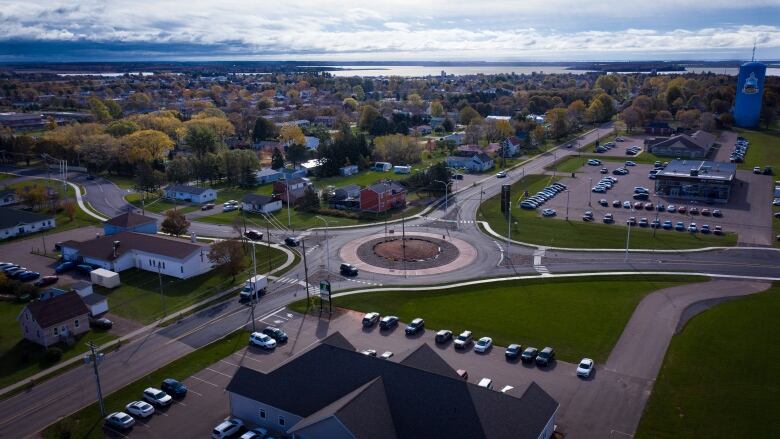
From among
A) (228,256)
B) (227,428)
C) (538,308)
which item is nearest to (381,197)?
(228,256)

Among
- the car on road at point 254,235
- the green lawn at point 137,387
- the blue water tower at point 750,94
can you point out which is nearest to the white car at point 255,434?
the green lawn at point 137,387

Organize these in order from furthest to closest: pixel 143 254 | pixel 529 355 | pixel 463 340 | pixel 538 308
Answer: pixel 143 254, pixel 538 308, pixel 463 340, pixel 529 355

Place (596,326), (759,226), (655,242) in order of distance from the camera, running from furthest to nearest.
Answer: (759,226)
(655,242)
(596,326)

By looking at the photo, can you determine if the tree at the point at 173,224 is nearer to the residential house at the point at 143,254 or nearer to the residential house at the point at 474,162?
the residential house at the point at 143,254

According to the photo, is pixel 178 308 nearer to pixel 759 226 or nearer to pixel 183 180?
pixel 183 180

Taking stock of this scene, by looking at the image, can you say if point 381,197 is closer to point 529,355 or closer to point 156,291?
point 156,291

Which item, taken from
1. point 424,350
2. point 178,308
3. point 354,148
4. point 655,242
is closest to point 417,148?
point 354,148

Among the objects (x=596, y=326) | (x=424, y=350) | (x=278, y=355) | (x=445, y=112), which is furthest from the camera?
(x=445, y=112)

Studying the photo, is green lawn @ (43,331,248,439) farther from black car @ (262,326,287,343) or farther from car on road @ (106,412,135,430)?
black car @ (262,326,287,343)
